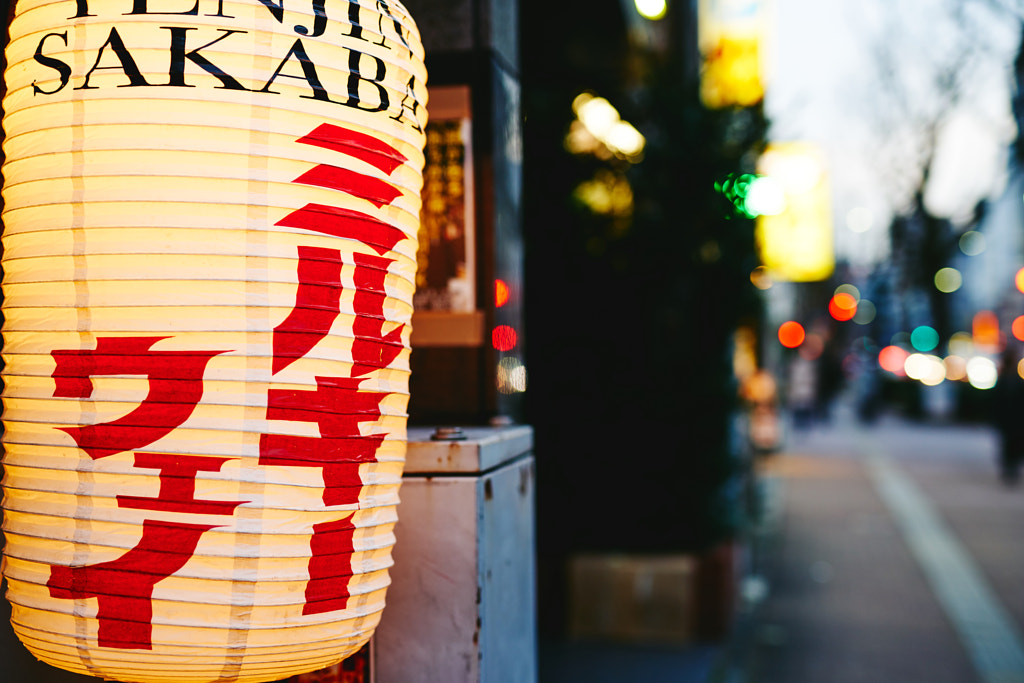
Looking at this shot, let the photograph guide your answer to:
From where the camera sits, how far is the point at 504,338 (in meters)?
3.14

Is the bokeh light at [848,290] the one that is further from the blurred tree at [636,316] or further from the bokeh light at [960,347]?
the blurred tree at [636,316]

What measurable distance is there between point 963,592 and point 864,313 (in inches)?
3160

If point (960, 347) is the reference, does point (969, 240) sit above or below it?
above

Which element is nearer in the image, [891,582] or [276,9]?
[276,9]

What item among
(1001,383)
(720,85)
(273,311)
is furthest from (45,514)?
(1001,383)

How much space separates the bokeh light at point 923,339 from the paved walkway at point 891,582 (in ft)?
151

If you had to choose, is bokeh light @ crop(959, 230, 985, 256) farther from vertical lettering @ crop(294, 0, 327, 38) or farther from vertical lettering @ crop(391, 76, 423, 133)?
vertical lettering @ crop(294, 0, 327, 38)

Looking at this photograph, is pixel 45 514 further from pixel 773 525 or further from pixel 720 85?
pixel 773 525

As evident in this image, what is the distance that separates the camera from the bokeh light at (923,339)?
2314 inches

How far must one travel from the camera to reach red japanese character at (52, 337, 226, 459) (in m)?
1.49


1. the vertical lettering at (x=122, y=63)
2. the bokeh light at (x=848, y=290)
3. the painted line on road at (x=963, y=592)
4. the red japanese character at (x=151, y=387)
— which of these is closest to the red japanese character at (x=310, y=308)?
the red japanese character at (x=151, y=387)

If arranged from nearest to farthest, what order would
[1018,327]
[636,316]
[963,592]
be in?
[636,316], [963,592], [1018,327]

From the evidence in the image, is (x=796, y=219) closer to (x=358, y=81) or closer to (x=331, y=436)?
(x=358, y=81)

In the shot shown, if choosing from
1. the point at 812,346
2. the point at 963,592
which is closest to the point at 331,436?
the point at 963,592
